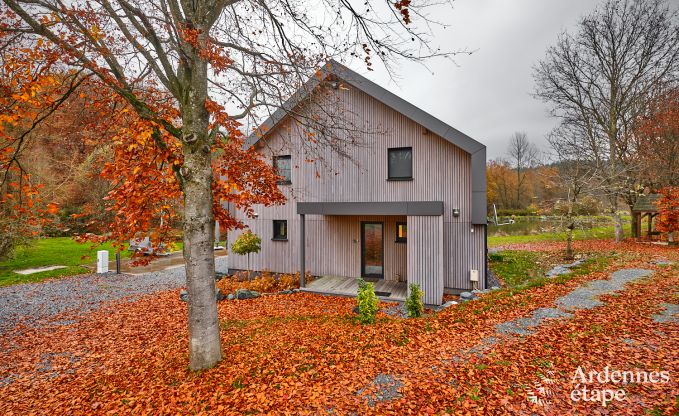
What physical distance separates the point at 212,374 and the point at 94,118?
16.6 ft

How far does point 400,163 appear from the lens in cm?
963

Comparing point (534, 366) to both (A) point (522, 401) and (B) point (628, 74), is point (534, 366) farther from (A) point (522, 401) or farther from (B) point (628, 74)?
(B) point (628, 74)

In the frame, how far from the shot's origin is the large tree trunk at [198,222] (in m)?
4.14

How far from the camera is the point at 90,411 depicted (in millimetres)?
3549

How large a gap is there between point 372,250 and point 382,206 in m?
2.33

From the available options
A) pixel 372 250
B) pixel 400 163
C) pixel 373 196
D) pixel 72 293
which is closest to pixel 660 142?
pixel 400 163

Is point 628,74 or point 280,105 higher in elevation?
point 628,74

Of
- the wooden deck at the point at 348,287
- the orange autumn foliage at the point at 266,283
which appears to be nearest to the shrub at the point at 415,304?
the wooden deck at the point at 348,287

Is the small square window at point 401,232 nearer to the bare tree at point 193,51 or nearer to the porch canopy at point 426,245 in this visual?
the porch canopy at point 426,245

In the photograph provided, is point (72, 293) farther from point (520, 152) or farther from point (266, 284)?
point (520, 152)

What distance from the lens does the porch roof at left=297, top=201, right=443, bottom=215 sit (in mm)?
8141

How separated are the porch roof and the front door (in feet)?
4.87

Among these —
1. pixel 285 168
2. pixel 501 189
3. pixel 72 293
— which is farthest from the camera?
pixel 501 189

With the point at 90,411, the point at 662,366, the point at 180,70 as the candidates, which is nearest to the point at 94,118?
the point at 180,70
